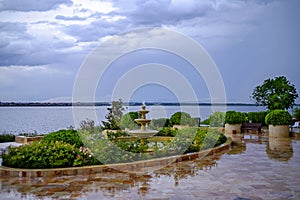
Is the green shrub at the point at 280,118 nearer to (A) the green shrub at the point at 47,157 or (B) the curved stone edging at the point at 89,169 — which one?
(B) the curved stone edging at the point at 89,169

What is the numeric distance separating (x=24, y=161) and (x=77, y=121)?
6.76 meters

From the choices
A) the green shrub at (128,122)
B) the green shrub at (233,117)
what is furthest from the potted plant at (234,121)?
the green shrub at (128,122)

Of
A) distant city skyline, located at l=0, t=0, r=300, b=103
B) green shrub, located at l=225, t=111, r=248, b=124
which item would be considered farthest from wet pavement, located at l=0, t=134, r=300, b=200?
green shrub, located at l=225, t=111, r=248, b=124

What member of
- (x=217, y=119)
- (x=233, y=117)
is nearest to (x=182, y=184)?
(x=233, y=117)

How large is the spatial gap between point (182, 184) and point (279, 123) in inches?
389

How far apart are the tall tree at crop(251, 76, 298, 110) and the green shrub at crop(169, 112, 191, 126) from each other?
22.3 feet

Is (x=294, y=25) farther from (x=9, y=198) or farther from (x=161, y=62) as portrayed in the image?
(x=9, y=198)

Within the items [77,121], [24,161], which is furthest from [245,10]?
[24,161]

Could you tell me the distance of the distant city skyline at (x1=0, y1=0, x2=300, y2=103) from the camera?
14.5m

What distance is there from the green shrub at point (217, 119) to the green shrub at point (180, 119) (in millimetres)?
1533

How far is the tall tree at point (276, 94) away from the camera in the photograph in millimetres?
20656

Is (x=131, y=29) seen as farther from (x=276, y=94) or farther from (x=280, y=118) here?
(x=276, y=94)

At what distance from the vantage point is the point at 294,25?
22.0 m

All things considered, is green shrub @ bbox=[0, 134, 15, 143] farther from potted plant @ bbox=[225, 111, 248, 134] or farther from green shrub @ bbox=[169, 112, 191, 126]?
potted plant @ bbox=[225, 111, 248, 134]
